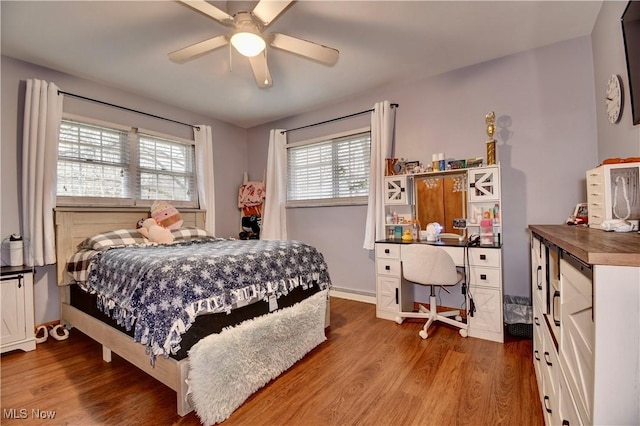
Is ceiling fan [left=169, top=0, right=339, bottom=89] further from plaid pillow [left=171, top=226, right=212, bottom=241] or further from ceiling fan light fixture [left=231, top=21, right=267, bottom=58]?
plaid pillow [left=171, top=226, right=212, bottom=241]

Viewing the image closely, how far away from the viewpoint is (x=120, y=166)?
3.32 m

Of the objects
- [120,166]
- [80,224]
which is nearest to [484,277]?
[80,224]

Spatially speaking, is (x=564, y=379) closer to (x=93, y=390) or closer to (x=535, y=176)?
(x=535, y=176)

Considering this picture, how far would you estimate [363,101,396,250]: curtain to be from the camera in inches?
128

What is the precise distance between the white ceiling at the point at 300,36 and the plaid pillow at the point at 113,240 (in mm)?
1626

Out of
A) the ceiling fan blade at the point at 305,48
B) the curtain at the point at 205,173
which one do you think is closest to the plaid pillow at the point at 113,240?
the curtain at the point at 205,173

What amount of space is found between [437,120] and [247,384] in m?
2.98

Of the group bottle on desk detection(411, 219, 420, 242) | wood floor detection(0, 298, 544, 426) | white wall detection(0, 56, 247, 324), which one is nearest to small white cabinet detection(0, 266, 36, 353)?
wood floor detection(0, 298, 544, 426)

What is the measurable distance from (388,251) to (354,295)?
1.04 m

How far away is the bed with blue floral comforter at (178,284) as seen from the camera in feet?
5.15

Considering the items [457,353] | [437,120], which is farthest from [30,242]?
[437,120]

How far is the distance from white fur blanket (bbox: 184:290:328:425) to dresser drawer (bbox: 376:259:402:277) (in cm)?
99

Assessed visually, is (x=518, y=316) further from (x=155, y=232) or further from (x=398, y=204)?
(x=155, y=232)

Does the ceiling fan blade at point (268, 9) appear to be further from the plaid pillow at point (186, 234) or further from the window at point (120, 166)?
the window at point (120, 166)
